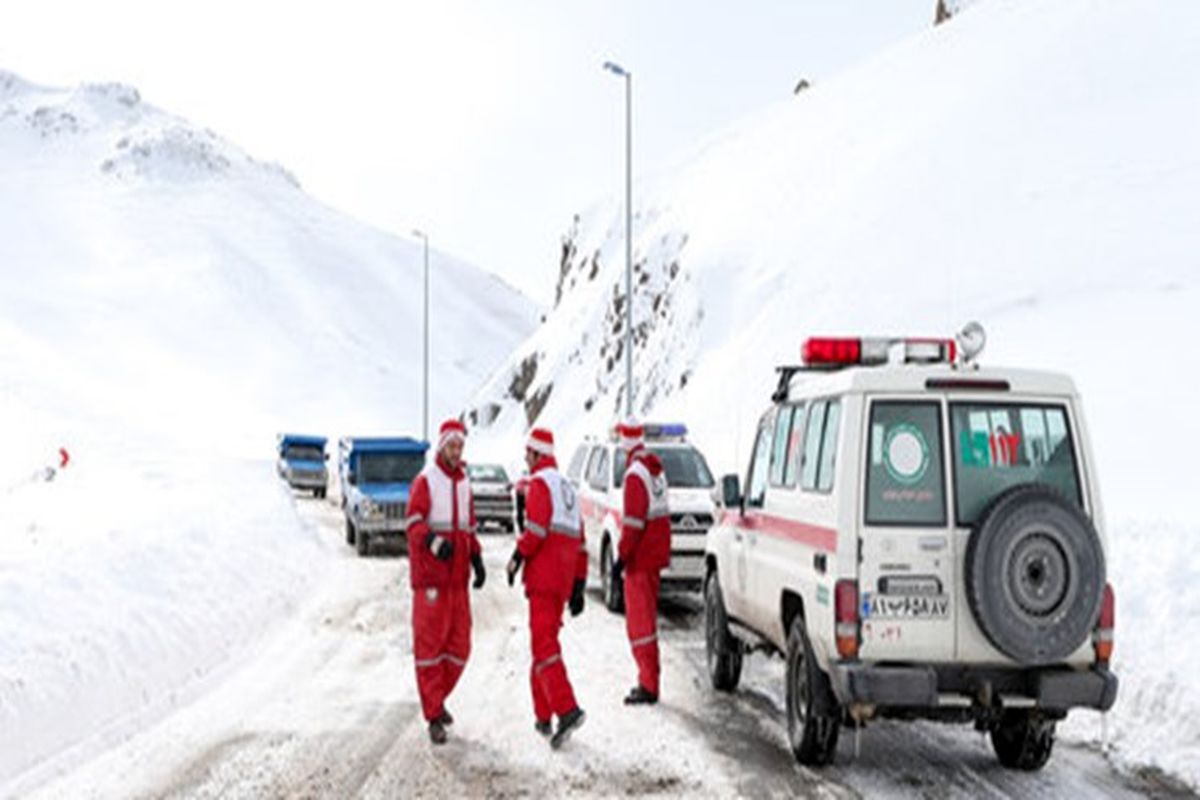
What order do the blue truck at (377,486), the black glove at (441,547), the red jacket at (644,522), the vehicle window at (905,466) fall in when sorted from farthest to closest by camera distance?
the blue truck at (377,486) < the red jacket at (644,522) < the black glove at (441,547) < the vehicle window at (905,466)

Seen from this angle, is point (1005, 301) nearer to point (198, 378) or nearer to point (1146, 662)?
point (1146, 662)

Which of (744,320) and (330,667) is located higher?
(744,320)

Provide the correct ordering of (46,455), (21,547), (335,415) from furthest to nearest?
(335,415)
(46,455)
(21,547)

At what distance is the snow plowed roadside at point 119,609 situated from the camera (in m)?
8.96

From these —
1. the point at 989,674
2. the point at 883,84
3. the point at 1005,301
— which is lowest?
the point at 989,674

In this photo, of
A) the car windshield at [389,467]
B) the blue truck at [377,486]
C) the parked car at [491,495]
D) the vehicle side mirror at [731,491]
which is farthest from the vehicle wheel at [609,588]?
the parked car at [491,495]

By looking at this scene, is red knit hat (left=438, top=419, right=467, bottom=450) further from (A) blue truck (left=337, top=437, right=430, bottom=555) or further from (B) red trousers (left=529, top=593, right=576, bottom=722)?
(A) blue truck (left=337, top=437, right=430, bottom=555)

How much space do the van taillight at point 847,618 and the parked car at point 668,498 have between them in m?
6.39

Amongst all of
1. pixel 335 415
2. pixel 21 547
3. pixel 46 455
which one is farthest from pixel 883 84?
pixel 335 415

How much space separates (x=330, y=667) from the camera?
11930 millimetres

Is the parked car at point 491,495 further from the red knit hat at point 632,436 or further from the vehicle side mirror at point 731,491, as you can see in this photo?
the vehicle side mirror at point 731,491

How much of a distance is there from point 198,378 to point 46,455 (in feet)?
211

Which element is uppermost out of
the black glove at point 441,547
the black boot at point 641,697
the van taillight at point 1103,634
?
the black glove at point 441,547

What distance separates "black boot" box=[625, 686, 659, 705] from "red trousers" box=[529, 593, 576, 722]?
3.55 ft
